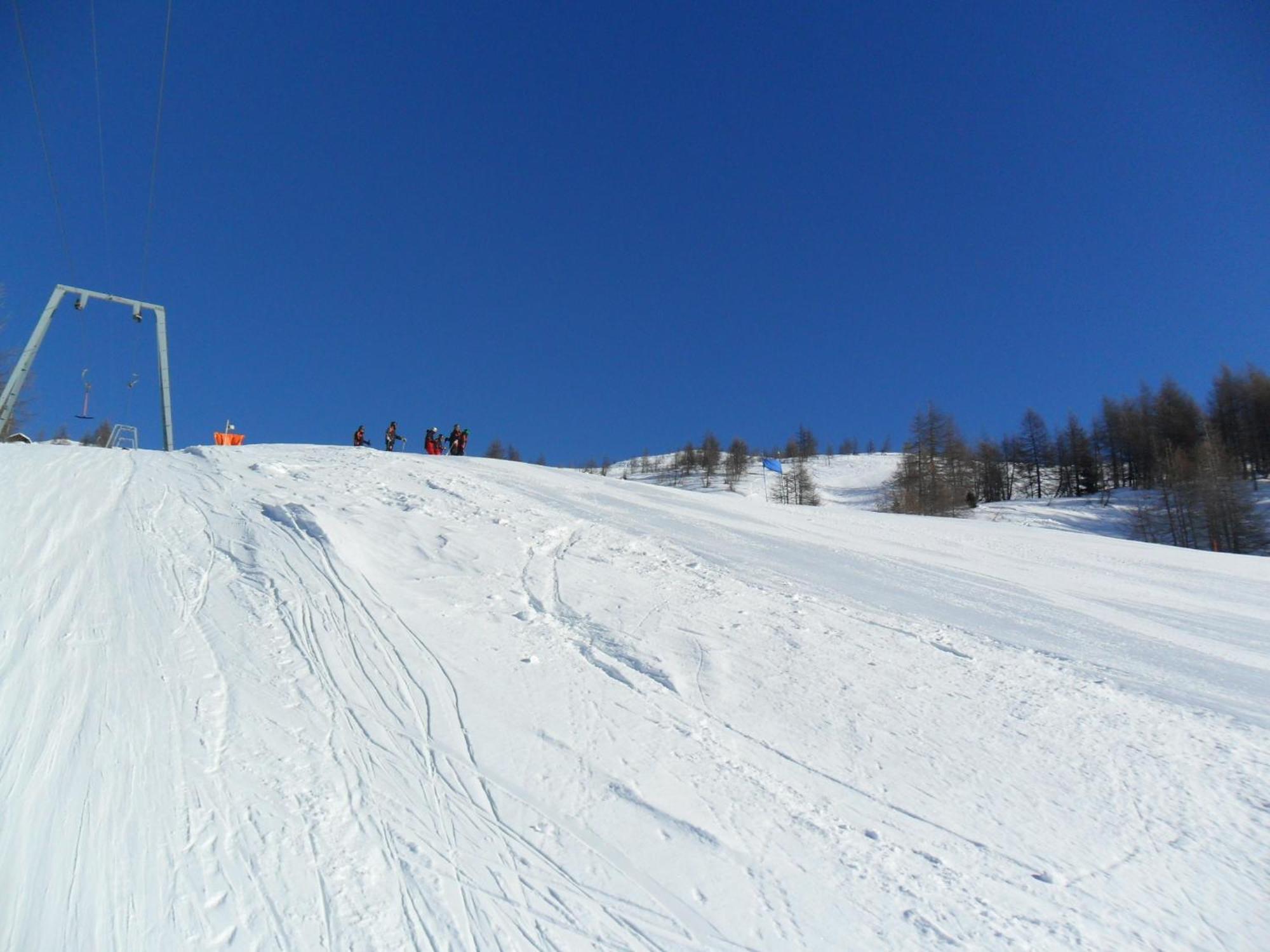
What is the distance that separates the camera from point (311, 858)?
10.8 feet

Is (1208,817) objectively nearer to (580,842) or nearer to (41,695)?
(580,842)

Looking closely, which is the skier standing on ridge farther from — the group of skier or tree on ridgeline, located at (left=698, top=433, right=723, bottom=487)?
tree on ridgeline, located at (left=698, top=433, right=723, bottom=487)

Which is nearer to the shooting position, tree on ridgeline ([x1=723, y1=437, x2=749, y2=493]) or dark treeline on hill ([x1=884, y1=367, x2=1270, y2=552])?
dark treeline on hill ([x1=884, y1=367, x2=1270, y2=552])

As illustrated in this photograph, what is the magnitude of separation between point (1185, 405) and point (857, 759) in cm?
8416

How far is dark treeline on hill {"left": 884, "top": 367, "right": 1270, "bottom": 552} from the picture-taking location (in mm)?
43031

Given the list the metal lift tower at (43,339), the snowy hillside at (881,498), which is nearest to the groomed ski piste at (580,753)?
the snowy hillside at (881,498)

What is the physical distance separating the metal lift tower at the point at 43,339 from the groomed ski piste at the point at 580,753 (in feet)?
53.5

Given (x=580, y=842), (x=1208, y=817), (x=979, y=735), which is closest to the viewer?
(x=580, y=842)

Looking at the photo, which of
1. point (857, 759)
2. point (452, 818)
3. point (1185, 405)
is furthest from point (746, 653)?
point (1185, 405)

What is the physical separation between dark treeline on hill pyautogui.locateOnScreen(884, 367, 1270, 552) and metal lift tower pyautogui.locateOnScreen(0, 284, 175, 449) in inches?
2013

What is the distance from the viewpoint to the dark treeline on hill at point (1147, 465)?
43031 mm

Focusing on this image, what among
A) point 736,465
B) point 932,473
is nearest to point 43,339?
point 932,473

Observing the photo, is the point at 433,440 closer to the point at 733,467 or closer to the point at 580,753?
the point at 580,753

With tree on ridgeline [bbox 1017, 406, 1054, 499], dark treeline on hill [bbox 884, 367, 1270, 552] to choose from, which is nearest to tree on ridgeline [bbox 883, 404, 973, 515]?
dark treeline on hill [bbox 884, 367, 1270, 552]
